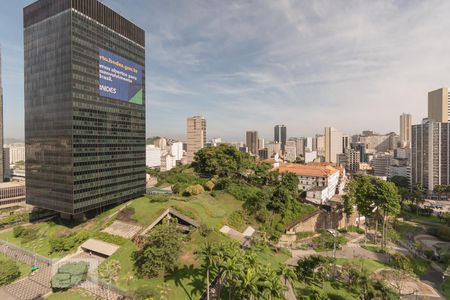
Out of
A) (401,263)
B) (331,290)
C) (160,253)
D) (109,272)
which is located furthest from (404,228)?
(109,272)

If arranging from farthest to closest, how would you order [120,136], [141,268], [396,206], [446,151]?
[446,151], [120,136], [396,206], [141,268]

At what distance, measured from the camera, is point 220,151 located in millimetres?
117938

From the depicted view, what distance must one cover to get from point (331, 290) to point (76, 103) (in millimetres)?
74106

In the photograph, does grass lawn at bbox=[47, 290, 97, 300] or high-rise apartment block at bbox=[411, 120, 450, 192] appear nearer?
grass lawn at bbox=[47, 290, 97, 300]

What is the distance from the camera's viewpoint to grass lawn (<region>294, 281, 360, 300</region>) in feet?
146

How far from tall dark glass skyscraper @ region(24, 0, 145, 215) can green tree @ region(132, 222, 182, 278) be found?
110ft

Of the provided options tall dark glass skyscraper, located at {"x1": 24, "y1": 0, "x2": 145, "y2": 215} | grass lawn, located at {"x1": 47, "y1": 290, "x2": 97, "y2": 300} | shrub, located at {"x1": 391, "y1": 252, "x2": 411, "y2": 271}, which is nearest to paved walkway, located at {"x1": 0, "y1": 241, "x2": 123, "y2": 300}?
grass lawn, located at {"x1": 47, "y1": 290, "x2": 97, "y2": 300}

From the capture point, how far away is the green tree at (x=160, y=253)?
4559cm

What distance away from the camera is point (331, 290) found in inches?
1834

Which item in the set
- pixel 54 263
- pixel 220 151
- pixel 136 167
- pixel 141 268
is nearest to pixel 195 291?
pixel 141 268

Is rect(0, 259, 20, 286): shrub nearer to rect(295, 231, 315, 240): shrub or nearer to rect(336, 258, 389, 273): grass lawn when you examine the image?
rect(295, 231, 315, 240): shrub

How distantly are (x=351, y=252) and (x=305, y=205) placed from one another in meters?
20.6

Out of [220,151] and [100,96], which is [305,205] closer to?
[220,151]

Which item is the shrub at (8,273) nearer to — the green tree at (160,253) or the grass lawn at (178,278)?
the grass lawn at (178,278)
